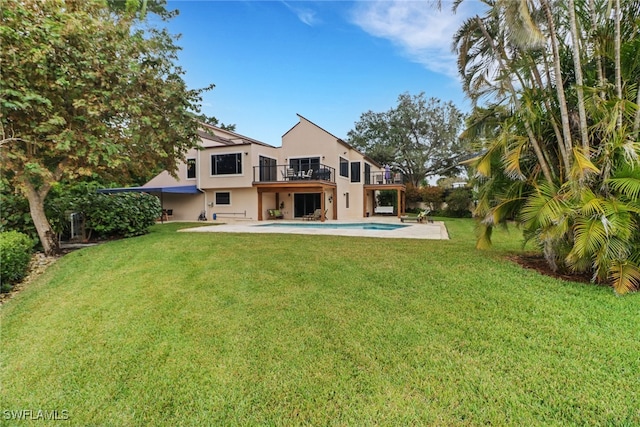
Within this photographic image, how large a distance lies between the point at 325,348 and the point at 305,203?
63.0 ft

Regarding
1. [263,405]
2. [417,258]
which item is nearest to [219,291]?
[263,405]

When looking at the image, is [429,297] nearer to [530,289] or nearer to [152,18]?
[530,289]

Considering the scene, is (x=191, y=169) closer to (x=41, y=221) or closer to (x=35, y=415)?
(x=41, y=221)

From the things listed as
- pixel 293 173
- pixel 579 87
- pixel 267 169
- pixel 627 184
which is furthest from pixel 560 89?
pixel 267 169

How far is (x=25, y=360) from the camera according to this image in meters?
3.59

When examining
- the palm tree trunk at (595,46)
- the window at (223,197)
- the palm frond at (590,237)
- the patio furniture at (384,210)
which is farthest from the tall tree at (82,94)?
the patio furniture at (384,210)

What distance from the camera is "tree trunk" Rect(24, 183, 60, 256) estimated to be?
8.50 meters

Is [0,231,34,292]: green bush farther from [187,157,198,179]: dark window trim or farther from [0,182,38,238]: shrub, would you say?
[187,157,198,179]: dark window trim

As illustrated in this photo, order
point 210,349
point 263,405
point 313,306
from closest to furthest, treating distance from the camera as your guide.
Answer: point 263,405, point 210,349, point 313,306

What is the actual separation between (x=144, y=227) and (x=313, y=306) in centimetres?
946

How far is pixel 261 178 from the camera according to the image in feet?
67.9

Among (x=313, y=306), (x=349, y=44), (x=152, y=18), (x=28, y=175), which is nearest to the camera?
(x=313, y=306)

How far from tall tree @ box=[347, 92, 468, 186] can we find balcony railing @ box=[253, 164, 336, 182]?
47.4 feet

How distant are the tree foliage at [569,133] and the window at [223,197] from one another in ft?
59.7
